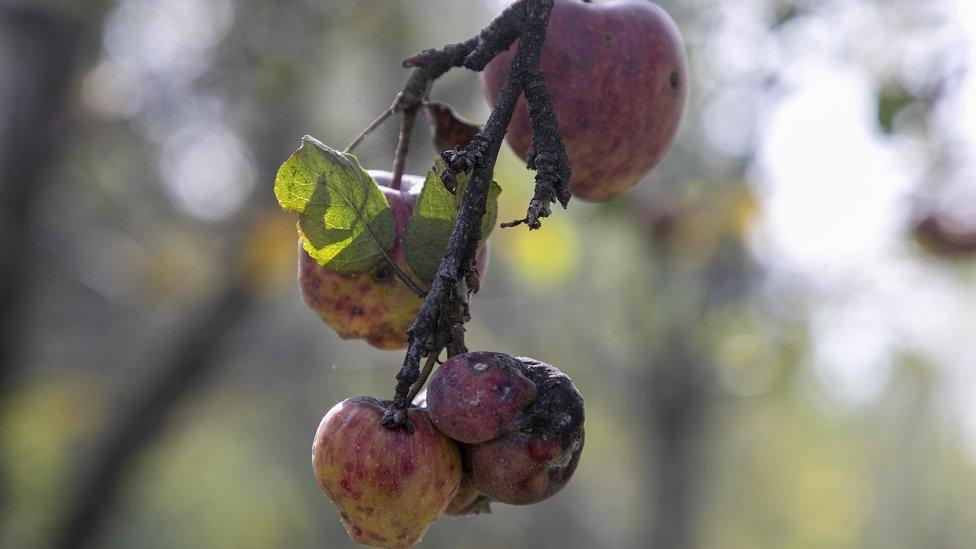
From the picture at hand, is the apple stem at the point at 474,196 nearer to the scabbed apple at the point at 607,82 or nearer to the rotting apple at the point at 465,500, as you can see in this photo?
the rotting apple at the point at 465,500

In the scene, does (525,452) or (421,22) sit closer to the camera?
(525,452)

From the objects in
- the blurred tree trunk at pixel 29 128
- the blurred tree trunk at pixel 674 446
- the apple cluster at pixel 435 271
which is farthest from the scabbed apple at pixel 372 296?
the blurred tree trunk at pixel 674 446

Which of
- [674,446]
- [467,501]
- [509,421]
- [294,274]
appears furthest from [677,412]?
[509,421]

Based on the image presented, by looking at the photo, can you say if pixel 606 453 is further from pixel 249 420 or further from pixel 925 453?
pixel 925 453

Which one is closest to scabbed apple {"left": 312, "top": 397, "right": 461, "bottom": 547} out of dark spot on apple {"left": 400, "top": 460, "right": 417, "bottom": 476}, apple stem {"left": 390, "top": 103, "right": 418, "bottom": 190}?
dark spot on apple {"left": 400, "top": 460, "right": 417, "bottom": 476}

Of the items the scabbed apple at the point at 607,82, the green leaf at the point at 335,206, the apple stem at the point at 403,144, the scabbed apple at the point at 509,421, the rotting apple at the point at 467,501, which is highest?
the scabbed apple at the point at 607,82

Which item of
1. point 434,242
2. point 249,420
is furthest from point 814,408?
point 434,242
